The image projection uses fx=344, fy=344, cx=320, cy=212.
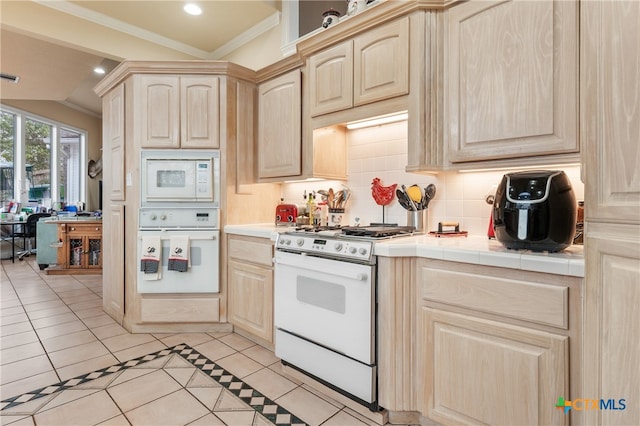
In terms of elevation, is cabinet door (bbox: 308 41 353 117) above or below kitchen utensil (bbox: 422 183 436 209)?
above

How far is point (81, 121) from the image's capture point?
317 inches

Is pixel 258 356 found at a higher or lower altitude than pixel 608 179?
lower

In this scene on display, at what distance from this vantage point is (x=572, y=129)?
1480mm

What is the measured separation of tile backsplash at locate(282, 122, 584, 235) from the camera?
2078 millimetres

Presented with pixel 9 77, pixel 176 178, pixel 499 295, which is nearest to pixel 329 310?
pixel 499 295

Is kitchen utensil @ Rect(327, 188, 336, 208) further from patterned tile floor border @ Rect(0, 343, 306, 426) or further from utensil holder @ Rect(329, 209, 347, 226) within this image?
patterned tile floor border @ Rect(0, 343, 306, 426)

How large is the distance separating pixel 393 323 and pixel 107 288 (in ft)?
9.69

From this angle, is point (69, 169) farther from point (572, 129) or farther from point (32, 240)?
point (572, 129)

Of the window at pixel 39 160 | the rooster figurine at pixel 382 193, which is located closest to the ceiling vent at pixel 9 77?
the window at pixel 39 160

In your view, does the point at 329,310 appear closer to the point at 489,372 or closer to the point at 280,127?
the point at 489,372

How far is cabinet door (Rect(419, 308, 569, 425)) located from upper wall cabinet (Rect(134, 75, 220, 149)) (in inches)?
87.7

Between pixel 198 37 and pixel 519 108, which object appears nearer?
pixel 519 108

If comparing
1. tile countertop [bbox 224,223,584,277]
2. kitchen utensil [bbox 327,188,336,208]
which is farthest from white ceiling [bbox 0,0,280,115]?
tile countertop [bbox 224,223,584,277]

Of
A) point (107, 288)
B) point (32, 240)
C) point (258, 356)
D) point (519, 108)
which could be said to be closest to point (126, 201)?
point (107, 288)
